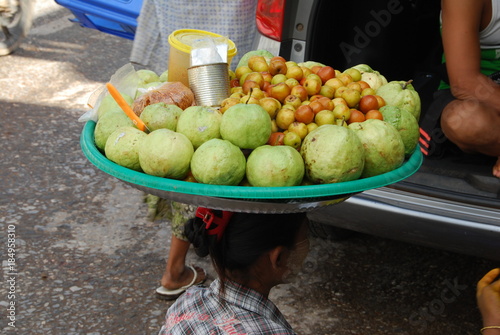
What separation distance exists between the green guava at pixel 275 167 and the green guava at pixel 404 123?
383 mm

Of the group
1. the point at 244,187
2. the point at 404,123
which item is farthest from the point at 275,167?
the point at 404,123

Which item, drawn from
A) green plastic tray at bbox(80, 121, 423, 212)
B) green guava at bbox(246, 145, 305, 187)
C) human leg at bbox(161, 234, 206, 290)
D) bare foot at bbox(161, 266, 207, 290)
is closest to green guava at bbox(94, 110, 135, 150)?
green plastic tray at bbox(80, 121, 423, 212)

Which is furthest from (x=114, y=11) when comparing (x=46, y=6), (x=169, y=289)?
(x=46, y=6)

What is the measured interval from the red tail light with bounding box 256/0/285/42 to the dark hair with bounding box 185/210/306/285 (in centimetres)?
131

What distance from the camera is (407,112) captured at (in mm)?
1813

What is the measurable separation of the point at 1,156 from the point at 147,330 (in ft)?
7.58

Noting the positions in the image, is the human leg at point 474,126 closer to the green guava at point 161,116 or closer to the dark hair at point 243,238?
the dark hair at point 243,238

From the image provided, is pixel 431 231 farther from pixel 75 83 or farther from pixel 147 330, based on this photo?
pixel 75 83

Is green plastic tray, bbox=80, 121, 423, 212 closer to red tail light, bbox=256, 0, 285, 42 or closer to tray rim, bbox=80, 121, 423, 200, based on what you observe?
tray rim, bbox=80, 121, 423, 200

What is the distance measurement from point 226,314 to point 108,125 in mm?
679

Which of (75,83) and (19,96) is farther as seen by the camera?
(75,83)

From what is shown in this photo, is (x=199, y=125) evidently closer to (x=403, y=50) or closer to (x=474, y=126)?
(x=474, y=126)

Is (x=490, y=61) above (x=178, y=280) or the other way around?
above

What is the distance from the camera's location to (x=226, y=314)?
69.4 inches
